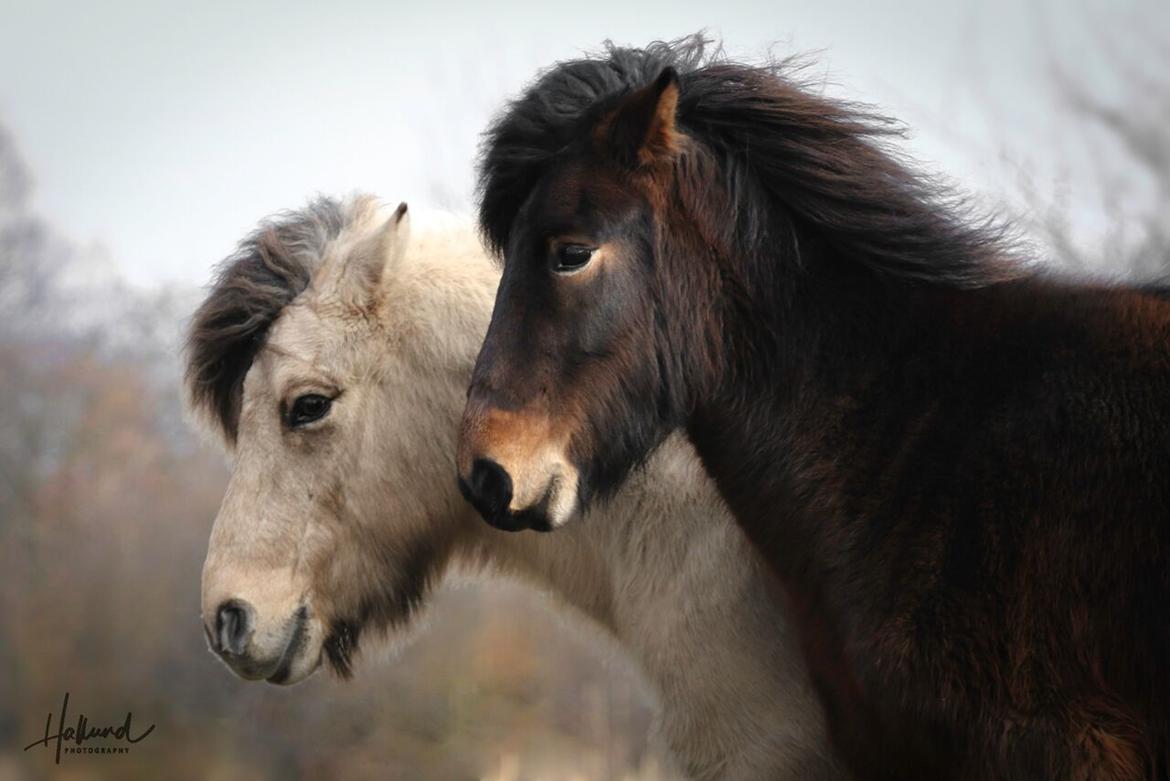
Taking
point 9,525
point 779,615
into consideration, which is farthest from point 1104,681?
point 9,525

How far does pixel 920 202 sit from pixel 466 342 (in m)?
1.44

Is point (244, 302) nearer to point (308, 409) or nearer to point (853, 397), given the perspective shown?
point (308, 409)

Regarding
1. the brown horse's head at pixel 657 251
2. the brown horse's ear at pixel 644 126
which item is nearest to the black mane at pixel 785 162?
the brown horse's head at pixel 657 251

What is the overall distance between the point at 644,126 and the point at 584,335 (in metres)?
0.53

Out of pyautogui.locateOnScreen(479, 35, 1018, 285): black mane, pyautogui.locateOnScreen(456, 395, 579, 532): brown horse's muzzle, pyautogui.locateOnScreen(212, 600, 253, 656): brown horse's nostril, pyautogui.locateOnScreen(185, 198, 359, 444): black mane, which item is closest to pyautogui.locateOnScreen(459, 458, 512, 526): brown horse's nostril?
pyautogui.locateOnScreen(456, 395, 579, 532): brown horse's muzzle

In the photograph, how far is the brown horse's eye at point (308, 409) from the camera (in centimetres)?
359

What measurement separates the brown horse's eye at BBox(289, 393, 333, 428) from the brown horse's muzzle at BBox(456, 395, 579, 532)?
3.26 ft

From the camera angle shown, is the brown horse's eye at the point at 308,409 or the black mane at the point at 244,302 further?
the black mane at the point at 244,302

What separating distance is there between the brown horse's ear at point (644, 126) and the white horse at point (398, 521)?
3.34 ft

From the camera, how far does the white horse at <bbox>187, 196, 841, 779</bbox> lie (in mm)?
3344

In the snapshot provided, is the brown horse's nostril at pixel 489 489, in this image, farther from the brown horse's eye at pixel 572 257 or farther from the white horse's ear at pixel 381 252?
the white horse's ear at pixel 381 252

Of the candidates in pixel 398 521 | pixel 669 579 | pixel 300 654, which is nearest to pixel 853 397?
pixel 669 579

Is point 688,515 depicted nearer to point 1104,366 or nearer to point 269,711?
point 1104,366

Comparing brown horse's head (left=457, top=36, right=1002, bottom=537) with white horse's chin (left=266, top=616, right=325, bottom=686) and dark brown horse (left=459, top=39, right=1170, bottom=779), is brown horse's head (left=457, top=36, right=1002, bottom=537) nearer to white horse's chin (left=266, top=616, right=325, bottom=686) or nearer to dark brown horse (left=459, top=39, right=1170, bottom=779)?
dark brown horse (left=459, top=39, right=1170, bottom=779)
